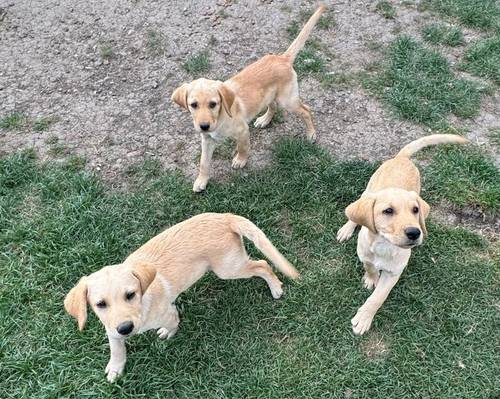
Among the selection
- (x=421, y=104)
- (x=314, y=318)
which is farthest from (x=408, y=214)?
(x=421, y=104)

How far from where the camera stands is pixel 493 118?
20.1 ft

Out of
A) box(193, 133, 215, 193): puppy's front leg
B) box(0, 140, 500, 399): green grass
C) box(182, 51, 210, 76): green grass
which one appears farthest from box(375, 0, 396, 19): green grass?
box(193, 133, 215, 193): puppy's front leg

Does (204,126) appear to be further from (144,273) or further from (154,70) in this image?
(154,70)

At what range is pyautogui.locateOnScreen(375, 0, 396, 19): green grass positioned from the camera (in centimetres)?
743

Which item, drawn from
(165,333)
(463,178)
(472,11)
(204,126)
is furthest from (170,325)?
(472,11)

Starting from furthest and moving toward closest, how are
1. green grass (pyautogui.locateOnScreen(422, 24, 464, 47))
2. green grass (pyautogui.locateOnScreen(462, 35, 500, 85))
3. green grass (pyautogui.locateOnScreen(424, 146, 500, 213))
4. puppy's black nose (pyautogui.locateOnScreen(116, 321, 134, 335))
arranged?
green grass (pyautogui.locateOnScreen(422, 24, 464, 47))
green grass (pyautogui.locateOnScreen(462, 35, 500, 85))
green grass (pyautogui.locateOnScreen(424, 146, 500, 213))
puppy's black nose (pyautogui.locateOnScreen(116, 321, 134, 335))

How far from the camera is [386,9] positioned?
24.6 feet

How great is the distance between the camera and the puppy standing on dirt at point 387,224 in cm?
368

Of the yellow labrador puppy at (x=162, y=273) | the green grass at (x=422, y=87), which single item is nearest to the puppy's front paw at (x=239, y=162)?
the yellow labrador puppy at (x=162, y=273)

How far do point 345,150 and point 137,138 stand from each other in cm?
245

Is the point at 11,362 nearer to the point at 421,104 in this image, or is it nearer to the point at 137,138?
the point at 137,138

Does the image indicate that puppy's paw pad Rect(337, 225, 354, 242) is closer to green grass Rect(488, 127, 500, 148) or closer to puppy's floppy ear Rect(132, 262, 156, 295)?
puppy's floppy ear Rect(132, 262, 156, 295)

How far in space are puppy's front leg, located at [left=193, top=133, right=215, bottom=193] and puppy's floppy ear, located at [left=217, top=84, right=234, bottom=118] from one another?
0.41 meters

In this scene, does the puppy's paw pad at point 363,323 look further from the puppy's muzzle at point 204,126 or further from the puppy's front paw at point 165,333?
the puppy's muzzle at point 204,126
